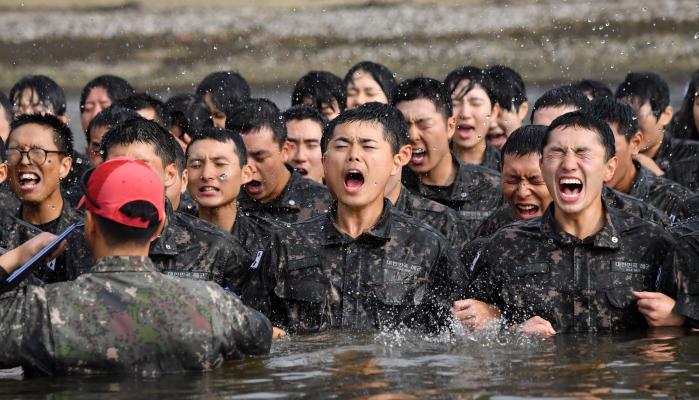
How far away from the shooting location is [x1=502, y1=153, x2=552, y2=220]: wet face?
9852 millimetres

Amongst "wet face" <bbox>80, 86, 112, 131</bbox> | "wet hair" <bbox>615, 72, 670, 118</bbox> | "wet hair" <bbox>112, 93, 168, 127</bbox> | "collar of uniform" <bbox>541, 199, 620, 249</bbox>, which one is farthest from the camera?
"wet face" <bbox>80, 86, 112, 131</bbox>

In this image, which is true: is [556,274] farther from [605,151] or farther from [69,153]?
[69,153]

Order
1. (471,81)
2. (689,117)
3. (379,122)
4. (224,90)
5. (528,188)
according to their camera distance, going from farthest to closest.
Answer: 1. (224,90)
2. (689,117)
3. (471,81)
4. (528,188)
5. (379,122)

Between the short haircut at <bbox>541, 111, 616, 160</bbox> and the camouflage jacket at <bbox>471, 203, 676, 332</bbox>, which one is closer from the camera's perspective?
the camouflage jacket at <bbox>471, 203, 676, 332</bbox>

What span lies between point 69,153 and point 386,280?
274cm

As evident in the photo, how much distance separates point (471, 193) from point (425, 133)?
1.82ft

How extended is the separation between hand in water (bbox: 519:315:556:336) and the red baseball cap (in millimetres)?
2215

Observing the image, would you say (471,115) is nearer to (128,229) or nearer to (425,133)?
(425,133)

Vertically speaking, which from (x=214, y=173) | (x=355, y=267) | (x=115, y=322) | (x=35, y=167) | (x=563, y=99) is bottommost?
(x=115, y=322)

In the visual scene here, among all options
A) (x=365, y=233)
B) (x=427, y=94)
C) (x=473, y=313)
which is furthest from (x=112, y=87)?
(x=473, y=313)

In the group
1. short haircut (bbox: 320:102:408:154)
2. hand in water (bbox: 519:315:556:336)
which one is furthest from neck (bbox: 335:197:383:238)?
hand in water (bbox: 519:315:556:336)

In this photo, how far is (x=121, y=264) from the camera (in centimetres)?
700

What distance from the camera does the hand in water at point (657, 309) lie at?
8.36 m

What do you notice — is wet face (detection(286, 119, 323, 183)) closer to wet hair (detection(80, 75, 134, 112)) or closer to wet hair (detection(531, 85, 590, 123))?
wet hair (detection(531, 85, 590, 123))
